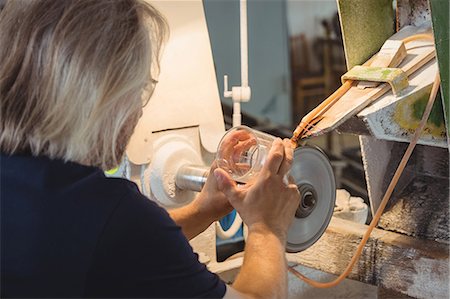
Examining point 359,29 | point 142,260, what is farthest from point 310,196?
point 142,260

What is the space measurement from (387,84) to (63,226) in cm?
69

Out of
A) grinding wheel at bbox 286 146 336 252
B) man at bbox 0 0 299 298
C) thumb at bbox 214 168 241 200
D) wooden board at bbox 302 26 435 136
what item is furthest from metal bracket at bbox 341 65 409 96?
man at bbox 0 0 299 298

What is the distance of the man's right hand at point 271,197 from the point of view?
1.09m

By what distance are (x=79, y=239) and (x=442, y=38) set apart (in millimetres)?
720

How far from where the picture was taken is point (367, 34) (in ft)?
4.50

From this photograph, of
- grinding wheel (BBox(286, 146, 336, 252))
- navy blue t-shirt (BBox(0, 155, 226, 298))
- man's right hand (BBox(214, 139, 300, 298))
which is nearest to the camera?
navy blue t-shirt (BBox(0, 155, 226, 298))

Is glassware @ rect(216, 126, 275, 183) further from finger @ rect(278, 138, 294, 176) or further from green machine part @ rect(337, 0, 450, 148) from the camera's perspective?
green machine part @ rect(337, 0, 450, 148)

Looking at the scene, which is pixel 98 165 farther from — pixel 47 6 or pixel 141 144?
pixel 141 144

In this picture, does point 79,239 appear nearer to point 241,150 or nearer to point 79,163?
point 79,163

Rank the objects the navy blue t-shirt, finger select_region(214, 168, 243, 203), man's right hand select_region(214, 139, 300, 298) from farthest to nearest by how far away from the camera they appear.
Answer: finger select_region(214, 168, 243, 203) → man's right hand select_region(214, 139, 300, 298) → the navy blue t-shirt

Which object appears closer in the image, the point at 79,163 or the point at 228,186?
the point at 79,163

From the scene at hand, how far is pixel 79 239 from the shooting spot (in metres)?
0.87

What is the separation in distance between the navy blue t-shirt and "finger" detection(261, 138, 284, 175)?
250 mm

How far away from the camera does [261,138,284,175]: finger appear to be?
109 cm
